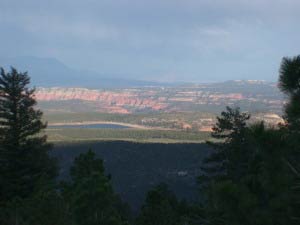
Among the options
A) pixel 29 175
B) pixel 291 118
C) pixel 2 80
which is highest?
pixel 2 80

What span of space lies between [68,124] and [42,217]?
9930 centimetres

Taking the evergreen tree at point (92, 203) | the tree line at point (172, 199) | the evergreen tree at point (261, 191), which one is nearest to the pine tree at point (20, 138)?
the tree line at point (172, 199)

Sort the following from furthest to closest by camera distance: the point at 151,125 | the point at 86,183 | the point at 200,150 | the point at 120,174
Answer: the point at 151,125 → the point at 200,150 → the point at 120,174 → the point at 86,183

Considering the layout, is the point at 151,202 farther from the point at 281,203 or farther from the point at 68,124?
the point at 68,124

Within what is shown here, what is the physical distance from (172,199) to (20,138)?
677 cm

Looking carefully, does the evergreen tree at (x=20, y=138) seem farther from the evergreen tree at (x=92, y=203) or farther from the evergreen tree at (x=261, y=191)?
the evergreen tree at (x=261, y=191)

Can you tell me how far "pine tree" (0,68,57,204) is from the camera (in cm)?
1819

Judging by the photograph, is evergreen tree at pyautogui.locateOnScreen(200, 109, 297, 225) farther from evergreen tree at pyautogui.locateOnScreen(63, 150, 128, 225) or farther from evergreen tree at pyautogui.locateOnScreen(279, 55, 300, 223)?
evergreen tree at pyautogui.locateOnScreen(63, 150, 128, 225)

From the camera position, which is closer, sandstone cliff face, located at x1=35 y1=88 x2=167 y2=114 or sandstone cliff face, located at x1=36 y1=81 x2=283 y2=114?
sandstone cliff face, located at x1=36 y1=81 x2=283 y2=114

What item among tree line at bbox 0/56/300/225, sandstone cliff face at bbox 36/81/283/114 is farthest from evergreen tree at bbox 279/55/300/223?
sandstone cliff face at bbox 36/81/283/114

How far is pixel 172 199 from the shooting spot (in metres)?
21.1

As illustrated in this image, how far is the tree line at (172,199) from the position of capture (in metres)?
5.63

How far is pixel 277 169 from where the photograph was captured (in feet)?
18.4

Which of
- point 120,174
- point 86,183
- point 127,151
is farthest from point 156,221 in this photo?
point 127,151
